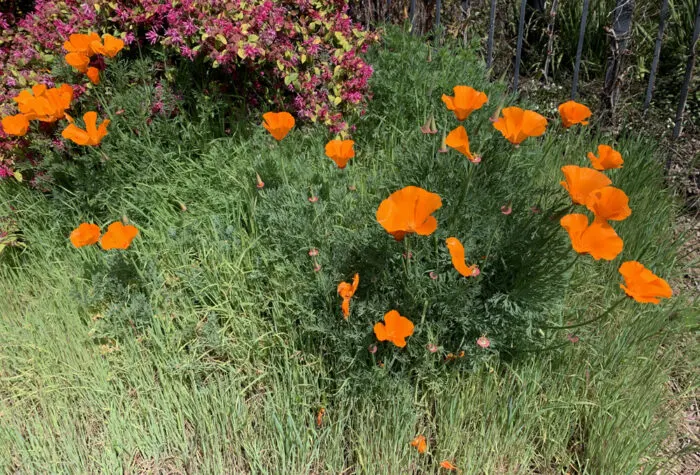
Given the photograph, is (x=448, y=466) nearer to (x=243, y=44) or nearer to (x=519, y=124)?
(x=519, y=124)

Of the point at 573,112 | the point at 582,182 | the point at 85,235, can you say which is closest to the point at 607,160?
the point at 573,112

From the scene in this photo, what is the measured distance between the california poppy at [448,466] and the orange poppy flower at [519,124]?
102 centimetres

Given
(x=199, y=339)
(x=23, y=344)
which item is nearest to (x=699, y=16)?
(x=199, y=339)

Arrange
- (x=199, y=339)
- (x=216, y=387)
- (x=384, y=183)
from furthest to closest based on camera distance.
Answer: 1. (x=384, y=183)
2. (x=199, y=339)
3. (x=216, y=387)

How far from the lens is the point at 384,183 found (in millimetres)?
2225

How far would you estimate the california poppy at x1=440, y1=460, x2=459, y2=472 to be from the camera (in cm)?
166

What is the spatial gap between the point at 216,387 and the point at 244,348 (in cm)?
17

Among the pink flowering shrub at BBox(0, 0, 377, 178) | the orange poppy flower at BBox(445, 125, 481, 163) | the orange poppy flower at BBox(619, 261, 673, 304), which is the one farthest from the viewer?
the pink flowering shrub at BBox(0, 0, 377, 178)

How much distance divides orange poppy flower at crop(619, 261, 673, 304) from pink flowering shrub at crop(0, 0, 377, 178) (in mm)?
1617

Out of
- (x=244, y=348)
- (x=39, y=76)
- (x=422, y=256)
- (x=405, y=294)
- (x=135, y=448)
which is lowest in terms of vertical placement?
(x=135, y=448)

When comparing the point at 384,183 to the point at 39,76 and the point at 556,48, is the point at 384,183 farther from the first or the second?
the point at 556,48

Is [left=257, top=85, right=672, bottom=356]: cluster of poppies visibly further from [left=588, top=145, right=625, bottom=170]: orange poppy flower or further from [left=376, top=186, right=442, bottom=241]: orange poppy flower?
[left=588, top=145, right=625, bottom=170]: orange poppy flower

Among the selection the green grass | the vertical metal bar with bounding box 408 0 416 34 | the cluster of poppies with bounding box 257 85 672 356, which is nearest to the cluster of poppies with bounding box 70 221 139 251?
the green grass

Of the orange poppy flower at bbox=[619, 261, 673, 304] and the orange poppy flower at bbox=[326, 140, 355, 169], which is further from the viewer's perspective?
the orange poppy flower at bbox=[326, 140, 355, 169]
